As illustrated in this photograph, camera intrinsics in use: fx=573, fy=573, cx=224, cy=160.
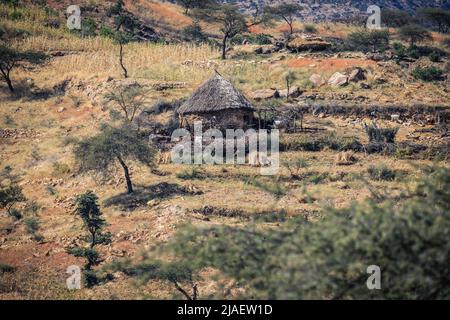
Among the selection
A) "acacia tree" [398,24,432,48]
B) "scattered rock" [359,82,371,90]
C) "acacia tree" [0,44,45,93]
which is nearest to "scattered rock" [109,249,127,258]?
"scattered rock" [359,82,371,90]

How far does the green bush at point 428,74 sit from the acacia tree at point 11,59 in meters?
20.6

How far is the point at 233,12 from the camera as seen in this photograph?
36.4 meters

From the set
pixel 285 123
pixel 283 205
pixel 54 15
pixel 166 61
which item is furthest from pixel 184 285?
pixel 54 15

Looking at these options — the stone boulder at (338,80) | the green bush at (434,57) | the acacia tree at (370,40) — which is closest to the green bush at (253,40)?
the acacia tree at (370,40)

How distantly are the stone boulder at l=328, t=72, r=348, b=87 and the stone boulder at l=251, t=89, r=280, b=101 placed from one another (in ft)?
10.9

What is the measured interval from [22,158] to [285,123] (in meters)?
11.2

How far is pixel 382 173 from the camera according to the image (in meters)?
19.3

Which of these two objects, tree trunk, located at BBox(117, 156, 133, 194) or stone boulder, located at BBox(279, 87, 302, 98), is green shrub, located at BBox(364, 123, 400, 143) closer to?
stone boulder, located at BBox(279, 87, 302, 98)

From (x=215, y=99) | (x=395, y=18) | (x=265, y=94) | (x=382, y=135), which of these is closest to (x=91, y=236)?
(x=215, y=99)

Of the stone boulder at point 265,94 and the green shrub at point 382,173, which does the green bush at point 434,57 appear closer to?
the stone boulder at point 265,94

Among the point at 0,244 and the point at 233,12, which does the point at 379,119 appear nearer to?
the point at 233,12

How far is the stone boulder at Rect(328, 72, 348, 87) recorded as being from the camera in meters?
29.1

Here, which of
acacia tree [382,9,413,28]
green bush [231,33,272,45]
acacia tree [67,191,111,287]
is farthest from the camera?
acacia tree [382,9,413,28]

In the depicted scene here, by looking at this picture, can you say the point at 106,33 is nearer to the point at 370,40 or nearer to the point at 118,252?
the point at 370,40
